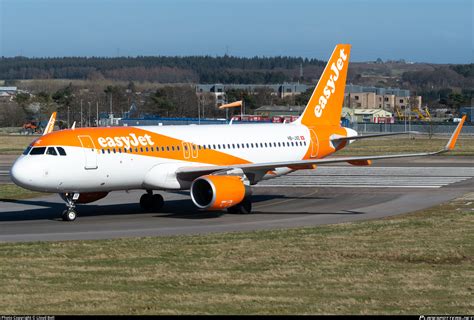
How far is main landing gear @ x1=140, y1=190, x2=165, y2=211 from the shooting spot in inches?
1623

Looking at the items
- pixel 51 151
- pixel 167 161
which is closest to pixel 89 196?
pixel 167 161

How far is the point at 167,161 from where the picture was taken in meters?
38.9

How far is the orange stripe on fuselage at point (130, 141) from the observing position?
36.4 meters

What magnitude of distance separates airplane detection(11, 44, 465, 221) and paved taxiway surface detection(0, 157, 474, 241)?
3.66 ft

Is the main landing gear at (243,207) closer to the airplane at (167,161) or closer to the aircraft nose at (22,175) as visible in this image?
the airplane at (167,161)

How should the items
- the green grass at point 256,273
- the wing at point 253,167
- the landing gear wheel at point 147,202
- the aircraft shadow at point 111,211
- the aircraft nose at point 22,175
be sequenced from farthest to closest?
1. the landing gear wheel at point 147,202
2. the aircraft shadow at point 111,211
3. the wing at point 253,167
4. the aircraft nose at point 22,175
5. the green grass at point 256,273

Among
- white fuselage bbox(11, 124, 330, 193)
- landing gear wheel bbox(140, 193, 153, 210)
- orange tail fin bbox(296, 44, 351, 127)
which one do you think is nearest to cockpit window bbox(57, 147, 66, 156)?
white fuselage bbox(11, 124, 330, 193)

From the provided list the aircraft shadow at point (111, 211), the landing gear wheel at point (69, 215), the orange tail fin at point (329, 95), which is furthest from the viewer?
the orange tail fin at point (329, 95)

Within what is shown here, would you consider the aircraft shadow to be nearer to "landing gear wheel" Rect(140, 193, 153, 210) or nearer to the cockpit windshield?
"landing gear wheel" Rect(140, 193, 153, 210)

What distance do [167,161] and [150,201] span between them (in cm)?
308

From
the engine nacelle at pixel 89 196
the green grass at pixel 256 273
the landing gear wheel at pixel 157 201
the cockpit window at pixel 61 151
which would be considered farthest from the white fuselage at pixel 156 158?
the green grass at pixel 256 273

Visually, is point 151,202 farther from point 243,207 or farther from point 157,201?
point 243,207

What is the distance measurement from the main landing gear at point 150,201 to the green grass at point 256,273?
9515 millimetres

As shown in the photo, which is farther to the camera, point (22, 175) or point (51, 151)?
point (51, 151)
